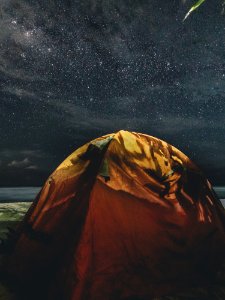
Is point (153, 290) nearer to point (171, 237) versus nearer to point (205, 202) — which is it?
point (171, 237)

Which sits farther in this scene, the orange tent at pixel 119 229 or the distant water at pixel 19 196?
the distant water at pixel 19 196

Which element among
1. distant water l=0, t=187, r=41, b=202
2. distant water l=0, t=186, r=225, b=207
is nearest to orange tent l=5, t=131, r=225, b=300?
distant water l=0, t=186, r=225, b=207

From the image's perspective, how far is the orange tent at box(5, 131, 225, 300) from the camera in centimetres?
298

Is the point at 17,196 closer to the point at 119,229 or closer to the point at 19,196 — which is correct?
the point at 19,196

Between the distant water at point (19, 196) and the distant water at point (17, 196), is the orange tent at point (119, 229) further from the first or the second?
the distant water at point (17, 196)

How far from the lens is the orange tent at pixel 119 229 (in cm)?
298

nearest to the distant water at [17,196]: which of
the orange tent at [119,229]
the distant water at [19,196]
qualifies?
the distant water at [19,196]

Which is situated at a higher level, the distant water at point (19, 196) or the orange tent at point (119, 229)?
the orange tent at point (119, 229)

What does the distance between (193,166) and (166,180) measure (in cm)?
65

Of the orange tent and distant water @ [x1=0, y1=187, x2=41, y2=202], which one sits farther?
distant water @ [x1=0, y1=187, x2=41, y2=202]

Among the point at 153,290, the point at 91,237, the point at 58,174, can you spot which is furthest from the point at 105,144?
the point at 153,290

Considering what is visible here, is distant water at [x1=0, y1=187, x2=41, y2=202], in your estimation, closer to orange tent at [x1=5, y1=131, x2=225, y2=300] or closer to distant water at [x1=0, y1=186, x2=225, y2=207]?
distant water at [x1=0, y1=186, x2=225, y2=207]

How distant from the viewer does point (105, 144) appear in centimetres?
351

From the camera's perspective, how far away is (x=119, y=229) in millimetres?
3127
